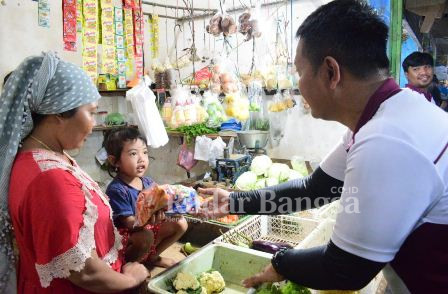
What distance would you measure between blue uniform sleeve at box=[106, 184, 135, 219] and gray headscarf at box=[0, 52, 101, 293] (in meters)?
0.82

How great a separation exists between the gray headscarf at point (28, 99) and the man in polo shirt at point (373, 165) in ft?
2.95

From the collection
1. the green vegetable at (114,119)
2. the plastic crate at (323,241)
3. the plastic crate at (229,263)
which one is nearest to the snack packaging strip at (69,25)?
the green vegetable at (114,119)

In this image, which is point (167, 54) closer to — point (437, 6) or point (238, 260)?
point (437, 6)

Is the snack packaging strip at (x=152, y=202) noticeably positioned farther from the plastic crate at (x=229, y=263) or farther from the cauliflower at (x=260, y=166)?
the cauliflower at (x=260, y=166)

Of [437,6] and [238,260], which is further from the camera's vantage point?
[437,6]

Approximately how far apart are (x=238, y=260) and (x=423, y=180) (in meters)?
1.35

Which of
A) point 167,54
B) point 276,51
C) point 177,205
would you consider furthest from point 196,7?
point 177,205

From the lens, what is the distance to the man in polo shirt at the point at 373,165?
830 millimetres

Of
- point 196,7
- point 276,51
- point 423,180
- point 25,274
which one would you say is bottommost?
point 25,274

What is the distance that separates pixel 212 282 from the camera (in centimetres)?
185

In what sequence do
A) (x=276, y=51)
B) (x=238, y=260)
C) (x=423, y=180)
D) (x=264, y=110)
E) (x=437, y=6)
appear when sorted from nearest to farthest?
1. (x=423, y=180)
2. (x=238, y=260)
3. (x=437, y=6)
4. (x=276, y=51)
5. (x=264, y=110)

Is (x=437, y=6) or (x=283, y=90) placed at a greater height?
(x=437, y=6)

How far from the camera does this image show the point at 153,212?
5.33 ft

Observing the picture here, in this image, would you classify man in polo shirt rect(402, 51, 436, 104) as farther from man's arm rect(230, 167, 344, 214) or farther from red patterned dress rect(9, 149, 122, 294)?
red patterned dress rect(9, 149, 122, 294)
